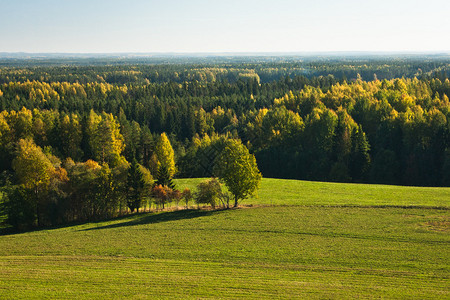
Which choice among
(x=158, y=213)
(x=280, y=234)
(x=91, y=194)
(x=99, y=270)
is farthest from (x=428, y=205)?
(x=91, y=194)

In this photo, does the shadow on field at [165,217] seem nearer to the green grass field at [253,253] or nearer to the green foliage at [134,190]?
the green grass field at [253,253]

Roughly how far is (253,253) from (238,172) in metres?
19.7

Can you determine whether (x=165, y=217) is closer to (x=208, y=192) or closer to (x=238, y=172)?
(x=208, y=192)

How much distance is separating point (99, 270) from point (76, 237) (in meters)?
14.0

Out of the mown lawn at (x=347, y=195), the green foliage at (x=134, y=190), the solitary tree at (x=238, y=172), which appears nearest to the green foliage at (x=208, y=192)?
the solitary tree at (x=238, y=172)

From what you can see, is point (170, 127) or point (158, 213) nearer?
point (158, 213)

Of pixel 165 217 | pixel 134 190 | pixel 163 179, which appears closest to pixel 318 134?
pixel 163 179

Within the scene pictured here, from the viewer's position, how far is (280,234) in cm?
4834

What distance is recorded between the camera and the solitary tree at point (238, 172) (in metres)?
60.4

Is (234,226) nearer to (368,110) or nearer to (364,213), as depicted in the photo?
(364,213)

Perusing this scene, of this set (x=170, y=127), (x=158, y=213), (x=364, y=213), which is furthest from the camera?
(x=170, y=127)

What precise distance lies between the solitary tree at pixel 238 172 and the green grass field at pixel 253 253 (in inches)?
124

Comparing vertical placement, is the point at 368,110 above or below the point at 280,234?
above

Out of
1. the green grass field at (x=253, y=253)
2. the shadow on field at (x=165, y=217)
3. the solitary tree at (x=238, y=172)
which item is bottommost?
the shadow on field at (x=165, y=217)
